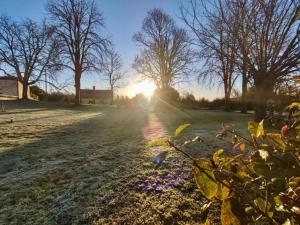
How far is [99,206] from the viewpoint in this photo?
2.14m

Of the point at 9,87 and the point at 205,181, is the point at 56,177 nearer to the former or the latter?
the point at 205,181

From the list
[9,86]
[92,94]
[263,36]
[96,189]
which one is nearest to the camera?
[96,189]

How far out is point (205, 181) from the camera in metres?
0.74

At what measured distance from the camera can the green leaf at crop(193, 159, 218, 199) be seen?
73cm

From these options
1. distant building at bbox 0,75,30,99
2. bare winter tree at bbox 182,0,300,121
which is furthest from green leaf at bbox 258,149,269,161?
distant building at bbox 0,75,30,99

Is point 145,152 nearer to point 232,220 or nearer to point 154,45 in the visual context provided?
point 232,220

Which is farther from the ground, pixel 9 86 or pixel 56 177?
pixel 9 86

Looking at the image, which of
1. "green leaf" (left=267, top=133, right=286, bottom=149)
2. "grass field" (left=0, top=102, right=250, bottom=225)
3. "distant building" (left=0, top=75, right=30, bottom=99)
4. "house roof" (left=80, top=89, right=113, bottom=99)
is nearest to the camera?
"green leaf" (left=267, top=133, right=286, bottom=149)

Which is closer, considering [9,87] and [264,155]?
[264,155]

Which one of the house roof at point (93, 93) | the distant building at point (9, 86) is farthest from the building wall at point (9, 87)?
the house roof at point (93, 93)

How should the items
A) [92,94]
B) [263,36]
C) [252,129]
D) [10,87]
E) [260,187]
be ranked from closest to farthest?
[260,187] → [252,129] → [263,36] → [10,87] → [92,94]

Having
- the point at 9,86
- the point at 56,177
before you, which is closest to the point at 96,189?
the point at 56,177

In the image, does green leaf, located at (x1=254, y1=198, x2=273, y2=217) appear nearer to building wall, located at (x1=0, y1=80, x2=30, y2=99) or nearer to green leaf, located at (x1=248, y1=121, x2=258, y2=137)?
green leaf, located at (x1=248, y1=121, x2=258, y2=137)

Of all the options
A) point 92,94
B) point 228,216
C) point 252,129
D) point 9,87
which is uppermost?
point 9,87
